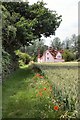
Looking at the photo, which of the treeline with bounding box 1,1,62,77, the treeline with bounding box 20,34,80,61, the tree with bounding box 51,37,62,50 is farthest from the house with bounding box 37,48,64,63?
the tree with bounding box 51,37,62,50

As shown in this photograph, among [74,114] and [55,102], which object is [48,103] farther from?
[74,114]

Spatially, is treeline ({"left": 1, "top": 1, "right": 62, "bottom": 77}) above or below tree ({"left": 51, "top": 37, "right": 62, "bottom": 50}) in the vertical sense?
below

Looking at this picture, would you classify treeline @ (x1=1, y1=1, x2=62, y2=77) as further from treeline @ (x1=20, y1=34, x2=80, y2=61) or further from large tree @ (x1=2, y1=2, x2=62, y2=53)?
treeline @ (x1=20, y1=34, x2=80, y2=61)

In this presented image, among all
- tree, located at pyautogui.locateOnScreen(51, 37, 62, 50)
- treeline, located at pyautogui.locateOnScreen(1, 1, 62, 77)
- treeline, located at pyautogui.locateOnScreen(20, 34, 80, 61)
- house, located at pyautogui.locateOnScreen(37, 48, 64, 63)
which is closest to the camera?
treeline, located at pyautogui.locateOnScreen(1, 1, 62, 77)

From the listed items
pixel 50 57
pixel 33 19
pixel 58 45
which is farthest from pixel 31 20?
pixel 58 45

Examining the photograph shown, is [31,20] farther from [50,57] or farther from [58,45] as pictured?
[58,45]

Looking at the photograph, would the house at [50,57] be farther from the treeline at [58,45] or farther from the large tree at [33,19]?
the large tree at [33,19]

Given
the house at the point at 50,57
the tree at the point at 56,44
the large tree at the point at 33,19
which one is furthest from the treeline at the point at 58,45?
the large tree at the point at 33,19

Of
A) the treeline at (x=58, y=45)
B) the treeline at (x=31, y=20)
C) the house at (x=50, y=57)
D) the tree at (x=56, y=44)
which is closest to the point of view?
the treeline at (x=31, y=20)

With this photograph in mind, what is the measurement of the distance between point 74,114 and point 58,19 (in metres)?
25.4

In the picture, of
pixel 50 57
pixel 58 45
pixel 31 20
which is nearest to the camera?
pixel 31 20

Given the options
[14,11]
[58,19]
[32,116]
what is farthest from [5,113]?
[58,19]

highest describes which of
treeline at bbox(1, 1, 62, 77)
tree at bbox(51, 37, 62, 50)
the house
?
tree at bbox(51, 37, 62, 50)

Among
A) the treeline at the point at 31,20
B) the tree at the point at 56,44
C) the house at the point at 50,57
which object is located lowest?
the house at the point at 50,57
